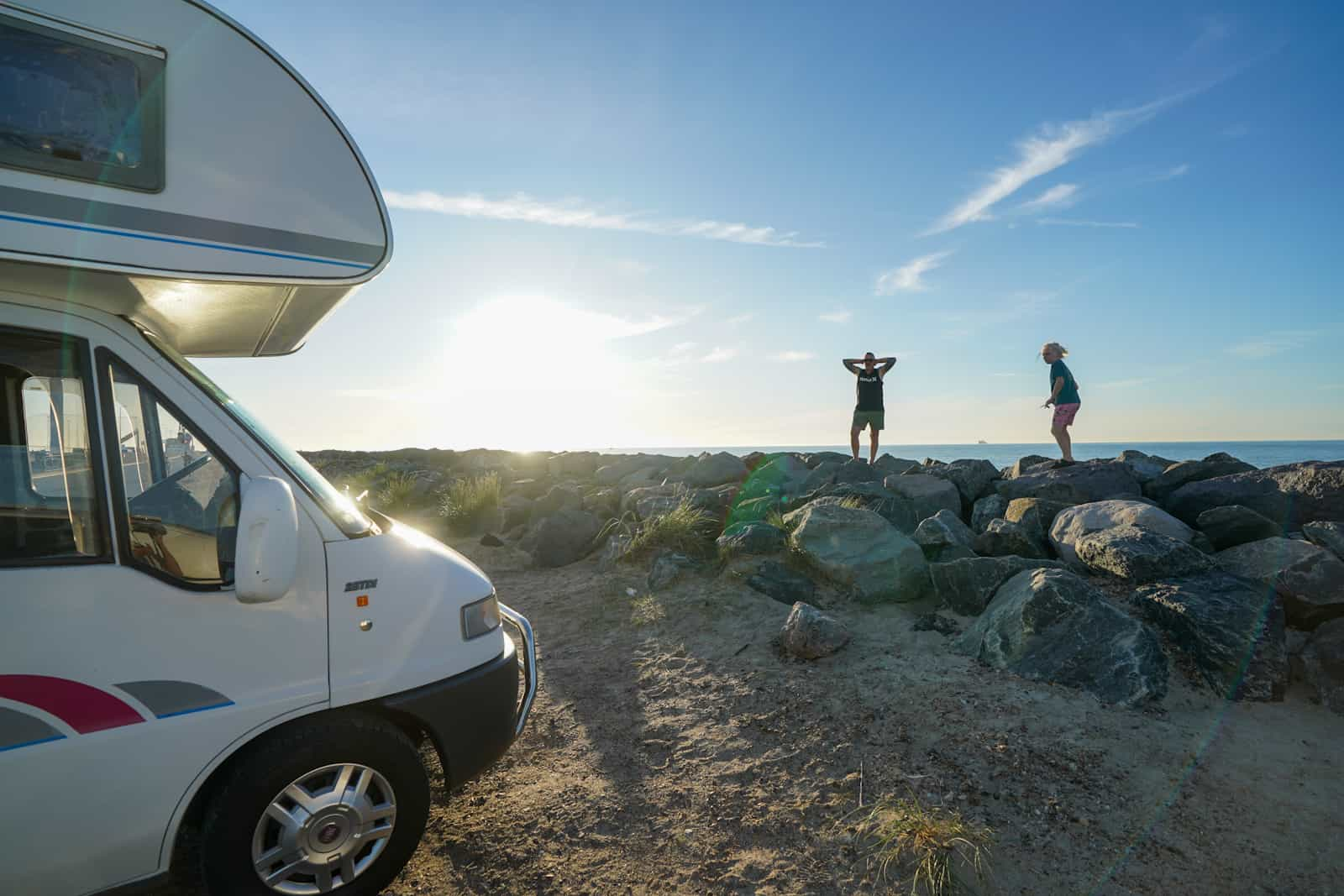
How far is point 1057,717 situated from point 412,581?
386 centimetres

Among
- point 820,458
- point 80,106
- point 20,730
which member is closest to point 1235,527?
point 20,730

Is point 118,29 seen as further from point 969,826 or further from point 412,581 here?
point 969,826

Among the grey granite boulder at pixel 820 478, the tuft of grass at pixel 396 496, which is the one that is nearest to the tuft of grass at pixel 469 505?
the tuft of grass at pixel 396 496

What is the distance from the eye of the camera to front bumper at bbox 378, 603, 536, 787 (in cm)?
299

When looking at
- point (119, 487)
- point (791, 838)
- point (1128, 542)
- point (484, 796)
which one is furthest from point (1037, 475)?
point (119, 487)

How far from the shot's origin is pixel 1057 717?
4.18m

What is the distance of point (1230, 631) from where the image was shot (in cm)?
448

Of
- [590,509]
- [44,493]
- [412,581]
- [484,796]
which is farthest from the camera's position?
[590,509]

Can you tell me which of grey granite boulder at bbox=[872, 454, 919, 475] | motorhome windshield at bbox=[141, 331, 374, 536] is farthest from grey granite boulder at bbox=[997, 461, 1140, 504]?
motorhome windshield at bbox=[141, 331, 374, 536]

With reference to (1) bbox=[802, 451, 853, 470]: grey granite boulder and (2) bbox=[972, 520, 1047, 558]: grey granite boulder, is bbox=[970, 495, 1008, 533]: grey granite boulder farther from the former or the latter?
(1) bbox=[802, 451, 853, 470]: grey granite boulder

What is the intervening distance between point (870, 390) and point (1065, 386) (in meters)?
3.22

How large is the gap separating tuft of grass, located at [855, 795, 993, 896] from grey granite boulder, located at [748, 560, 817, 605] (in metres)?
3.04

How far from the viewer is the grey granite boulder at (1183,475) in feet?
28.2

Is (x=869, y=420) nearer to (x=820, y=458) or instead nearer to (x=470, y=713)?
(x=820, y=458)
